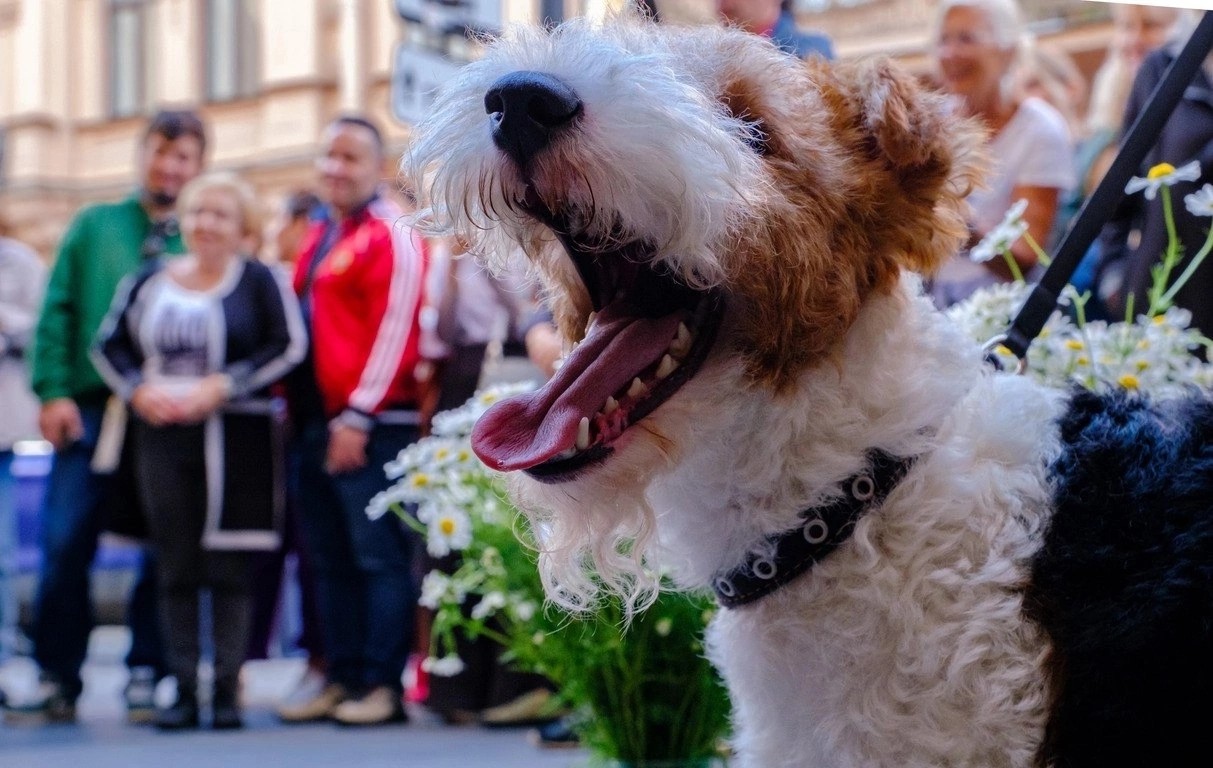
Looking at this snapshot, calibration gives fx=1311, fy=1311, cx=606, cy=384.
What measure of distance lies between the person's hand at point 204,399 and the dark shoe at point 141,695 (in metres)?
1.13

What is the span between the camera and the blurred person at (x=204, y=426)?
15.3ft

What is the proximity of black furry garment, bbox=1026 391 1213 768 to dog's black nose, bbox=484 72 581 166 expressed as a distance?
0.68 metres

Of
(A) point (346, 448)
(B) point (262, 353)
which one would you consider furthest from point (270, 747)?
(B) point (262, 353)

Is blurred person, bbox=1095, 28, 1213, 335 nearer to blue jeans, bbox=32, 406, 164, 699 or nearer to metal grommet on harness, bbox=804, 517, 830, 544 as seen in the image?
metal grommet on harness, bbox=804, 517, 830, 544

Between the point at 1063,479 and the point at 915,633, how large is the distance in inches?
Result: 10.0

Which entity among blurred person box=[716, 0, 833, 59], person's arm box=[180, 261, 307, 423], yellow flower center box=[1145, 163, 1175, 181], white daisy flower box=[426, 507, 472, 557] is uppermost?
blurred person box=[716, 0, 833, 59]

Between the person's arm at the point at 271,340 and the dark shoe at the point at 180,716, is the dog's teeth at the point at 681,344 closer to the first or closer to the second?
the person's arm at the point at 271,340

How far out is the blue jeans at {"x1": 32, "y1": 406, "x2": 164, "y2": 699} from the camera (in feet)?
16.3

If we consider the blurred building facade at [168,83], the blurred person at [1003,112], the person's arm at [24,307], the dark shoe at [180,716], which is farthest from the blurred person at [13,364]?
the blurred building facade at [168,83]

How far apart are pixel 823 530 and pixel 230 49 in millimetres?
16115

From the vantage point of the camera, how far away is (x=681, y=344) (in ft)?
4.81

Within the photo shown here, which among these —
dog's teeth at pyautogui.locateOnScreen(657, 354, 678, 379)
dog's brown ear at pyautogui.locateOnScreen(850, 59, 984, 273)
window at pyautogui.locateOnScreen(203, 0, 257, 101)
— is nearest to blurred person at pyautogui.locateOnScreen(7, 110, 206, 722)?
dog's teeth at pyautogui.locateOnScreen(657, 354, 678, 379)

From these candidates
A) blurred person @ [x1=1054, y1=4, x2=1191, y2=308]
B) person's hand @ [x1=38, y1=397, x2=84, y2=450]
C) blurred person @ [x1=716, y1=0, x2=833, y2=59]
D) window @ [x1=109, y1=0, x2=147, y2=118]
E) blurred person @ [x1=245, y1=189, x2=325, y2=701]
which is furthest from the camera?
window @ [x1=109, y1=0, x2=147, y2=118]

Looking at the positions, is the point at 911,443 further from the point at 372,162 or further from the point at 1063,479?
the point at 372,162
